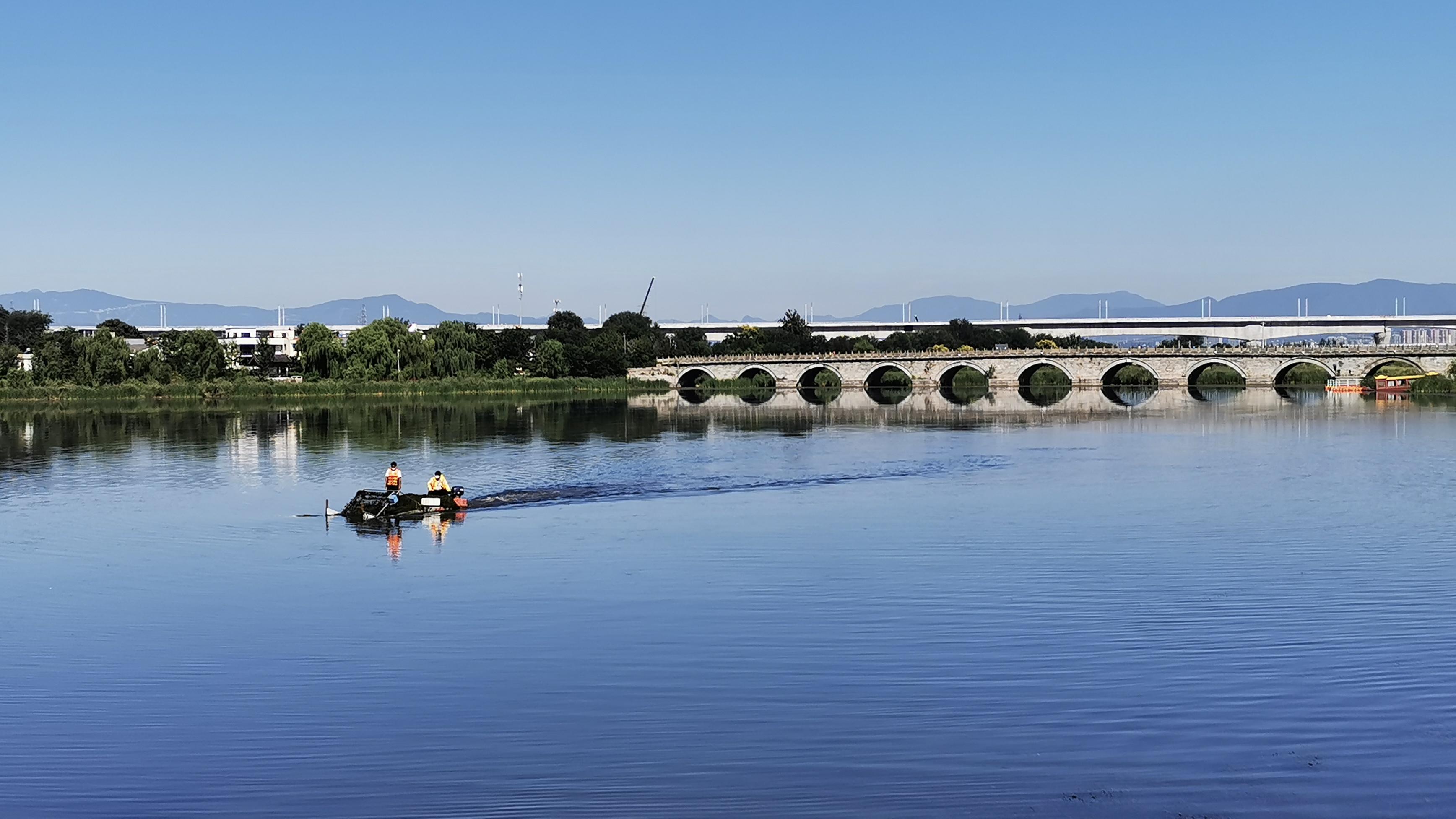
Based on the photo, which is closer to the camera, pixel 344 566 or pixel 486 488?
pixel 344 566

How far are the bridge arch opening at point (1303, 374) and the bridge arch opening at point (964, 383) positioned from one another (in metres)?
23.1

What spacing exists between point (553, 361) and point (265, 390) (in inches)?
1068

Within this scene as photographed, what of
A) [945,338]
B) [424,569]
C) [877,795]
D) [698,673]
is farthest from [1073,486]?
[945,338]

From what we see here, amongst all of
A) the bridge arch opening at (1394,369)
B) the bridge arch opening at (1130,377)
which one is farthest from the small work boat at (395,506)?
the bridge arch opening at (1130,377)

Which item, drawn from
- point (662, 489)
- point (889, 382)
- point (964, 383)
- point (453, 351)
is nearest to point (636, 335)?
point (889, 382)

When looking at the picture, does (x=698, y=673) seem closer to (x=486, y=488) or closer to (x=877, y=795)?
(x=877, y=795)

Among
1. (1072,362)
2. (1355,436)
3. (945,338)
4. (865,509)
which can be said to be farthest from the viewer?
(945,338)

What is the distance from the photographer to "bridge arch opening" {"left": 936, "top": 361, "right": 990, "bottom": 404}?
101 m

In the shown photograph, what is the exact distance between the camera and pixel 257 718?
1302 centimetres

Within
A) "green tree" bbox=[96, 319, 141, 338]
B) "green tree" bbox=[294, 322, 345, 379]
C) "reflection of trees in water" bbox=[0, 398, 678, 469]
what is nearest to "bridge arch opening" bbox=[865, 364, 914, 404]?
"reflection of trees in water" bbox=[0, 398, 678, 469]

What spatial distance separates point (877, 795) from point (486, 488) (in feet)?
84.0

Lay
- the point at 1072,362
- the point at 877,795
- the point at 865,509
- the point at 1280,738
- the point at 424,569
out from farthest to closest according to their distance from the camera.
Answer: the point at 1072,362 < the point at 865,509 < the point at 424,569 < the point at 1280,738 < the point at 877,795

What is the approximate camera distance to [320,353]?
335 feet

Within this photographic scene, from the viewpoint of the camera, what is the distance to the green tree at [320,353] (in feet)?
334
